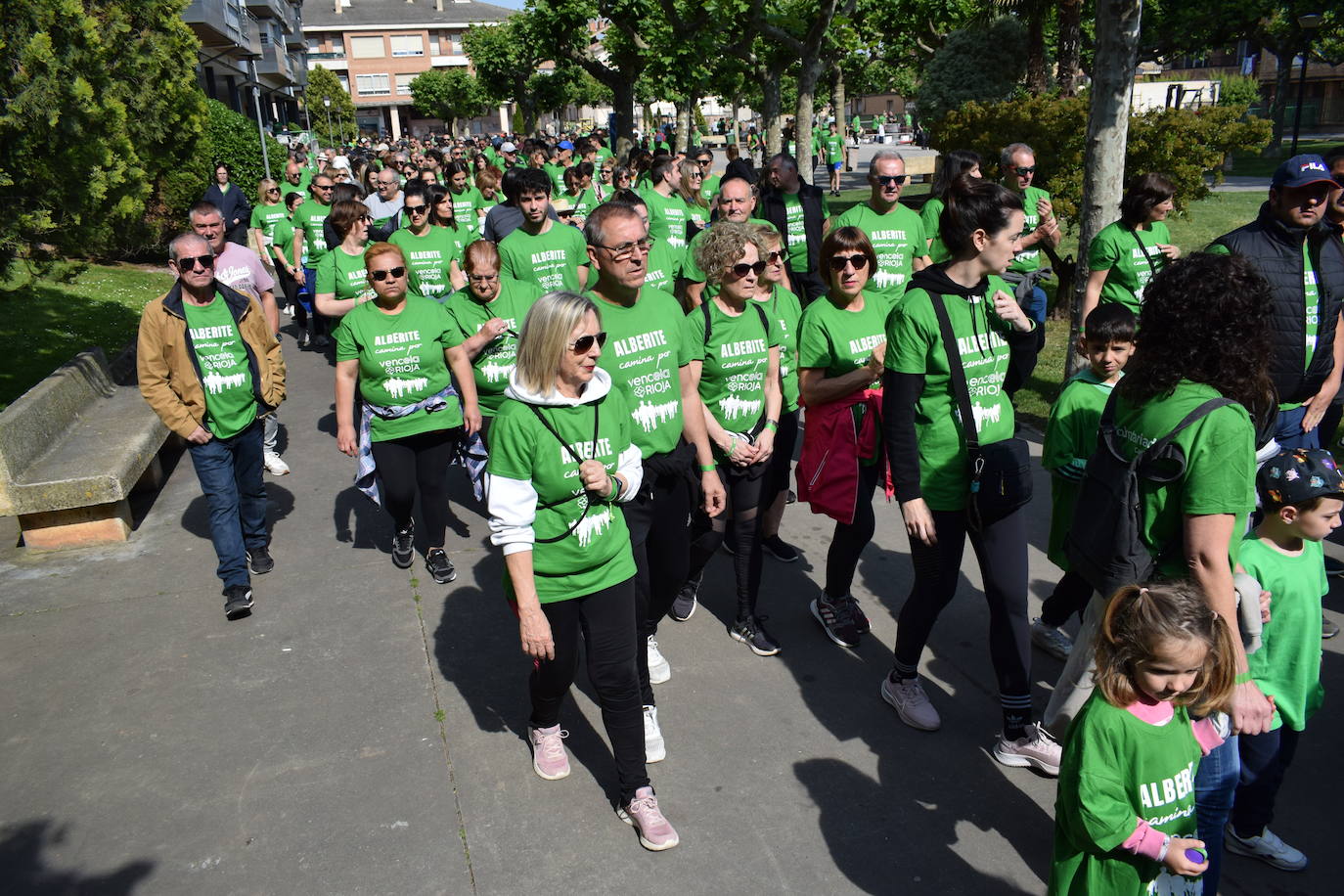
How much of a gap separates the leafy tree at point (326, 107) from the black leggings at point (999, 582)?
56804 mm

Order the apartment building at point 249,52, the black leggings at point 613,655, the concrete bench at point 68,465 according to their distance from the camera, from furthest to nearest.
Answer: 1. the apartment building at point 249,52
2. the concrete bench at point 68,465
3. the black leggings at point 613,655

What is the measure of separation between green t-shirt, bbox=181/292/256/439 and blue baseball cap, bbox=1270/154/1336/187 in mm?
4858

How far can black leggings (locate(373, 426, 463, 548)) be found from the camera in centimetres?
549

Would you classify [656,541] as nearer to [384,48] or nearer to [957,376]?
[957,376]

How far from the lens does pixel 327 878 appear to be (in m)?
3.35

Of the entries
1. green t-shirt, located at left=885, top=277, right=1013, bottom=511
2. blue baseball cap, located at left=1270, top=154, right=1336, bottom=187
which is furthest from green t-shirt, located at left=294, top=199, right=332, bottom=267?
blue baseball cap, located at left=1270, top=154, right=1336, bottom=187

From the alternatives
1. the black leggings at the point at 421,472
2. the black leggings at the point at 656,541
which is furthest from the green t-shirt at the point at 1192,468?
the black leggings at the point at 421,472

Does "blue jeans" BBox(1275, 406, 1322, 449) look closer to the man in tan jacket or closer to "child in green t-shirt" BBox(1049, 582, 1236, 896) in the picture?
"child in green t-shirt" BBox(1049, 582, 1236, 896)

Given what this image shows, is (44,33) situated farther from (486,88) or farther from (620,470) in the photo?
(486,88)

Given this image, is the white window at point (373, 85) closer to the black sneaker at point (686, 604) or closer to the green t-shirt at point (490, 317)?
the green t-shirt at point (490, 317)

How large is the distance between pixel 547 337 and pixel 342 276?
438 cm

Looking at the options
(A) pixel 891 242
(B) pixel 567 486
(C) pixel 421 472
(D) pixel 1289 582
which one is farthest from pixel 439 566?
(D) pixel 1289 582

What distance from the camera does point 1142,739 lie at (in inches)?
94.0

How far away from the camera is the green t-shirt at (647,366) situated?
12.7ft
